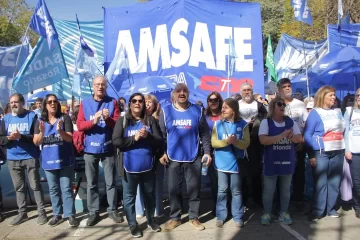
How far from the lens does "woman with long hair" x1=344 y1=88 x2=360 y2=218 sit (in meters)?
4.81

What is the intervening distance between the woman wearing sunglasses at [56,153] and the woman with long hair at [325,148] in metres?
3.33

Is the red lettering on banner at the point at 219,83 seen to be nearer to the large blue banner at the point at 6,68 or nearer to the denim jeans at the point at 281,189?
the denim jeans at the point at 281,189

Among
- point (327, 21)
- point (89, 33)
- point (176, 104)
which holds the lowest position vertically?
point (176, 104)

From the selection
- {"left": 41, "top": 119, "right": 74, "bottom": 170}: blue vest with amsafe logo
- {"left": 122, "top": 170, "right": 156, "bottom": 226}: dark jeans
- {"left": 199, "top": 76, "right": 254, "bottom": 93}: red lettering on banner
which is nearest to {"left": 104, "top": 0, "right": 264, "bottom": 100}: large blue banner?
{"left": 199, "top": 76, "right": 254, "bottom": 93}: red lettering on banner

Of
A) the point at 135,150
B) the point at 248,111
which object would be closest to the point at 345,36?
the point at 248,111

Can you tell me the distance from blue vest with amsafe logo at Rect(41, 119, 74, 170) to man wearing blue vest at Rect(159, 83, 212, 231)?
1389mm

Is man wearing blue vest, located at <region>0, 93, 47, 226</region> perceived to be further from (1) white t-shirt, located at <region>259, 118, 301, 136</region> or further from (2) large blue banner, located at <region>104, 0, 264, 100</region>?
(2) large blue banner, located at <region>104, 0, 264, 100</region>

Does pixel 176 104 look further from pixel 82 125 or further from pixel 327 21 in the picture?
pixel 327 21

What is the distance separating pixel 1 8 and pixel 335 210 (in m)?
35.7

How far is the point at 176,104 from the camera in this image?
15.1 feet

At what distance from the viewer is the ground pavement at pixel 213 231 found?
171 inches

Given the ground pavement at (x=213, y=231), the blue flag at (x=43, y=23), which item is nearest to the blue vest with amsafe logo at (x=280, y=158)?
the ground pavement at (x=213, y=231)

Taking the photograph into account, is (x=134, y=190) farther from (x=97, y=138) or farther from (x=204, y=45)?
(x=204, y=45)

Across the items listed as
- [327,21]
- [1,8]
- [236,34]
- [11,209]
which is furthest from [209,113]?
[1,8]
